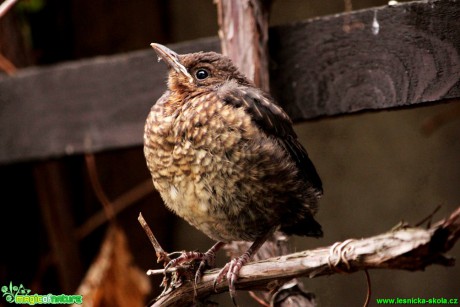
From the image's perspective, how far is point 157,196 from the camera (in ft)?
13.5

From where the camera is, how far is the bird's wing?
2.31 m

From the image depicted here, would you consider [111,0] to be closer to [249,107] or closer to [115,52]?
[115,52]

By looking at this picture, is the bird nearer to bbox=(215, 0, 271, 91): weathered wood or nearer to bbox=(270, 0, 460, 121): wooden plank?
bbox=(215, 0, 271, 91): weathered wood

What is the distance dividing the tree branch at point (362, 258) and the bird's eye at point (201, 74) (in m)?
0.79

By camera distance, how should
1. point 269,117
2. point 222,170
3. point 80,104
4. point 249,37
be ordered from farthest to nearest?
point 80,104 → point 249,37 → point 269,117 → point 222,170

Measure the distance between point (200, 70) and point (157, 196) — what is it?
1744 mm

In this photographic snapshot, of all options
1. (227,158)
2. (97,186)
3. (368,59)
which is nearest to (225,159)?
(227,158)

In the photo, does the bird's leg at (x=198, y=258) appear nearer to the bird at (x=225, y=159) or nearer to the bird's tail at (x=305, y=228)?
the bird at (x=225, y=159)

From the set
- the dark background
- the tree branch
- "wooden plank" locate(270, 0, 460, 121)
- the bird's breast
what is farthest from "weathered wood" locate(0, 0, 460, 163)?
the tree branch

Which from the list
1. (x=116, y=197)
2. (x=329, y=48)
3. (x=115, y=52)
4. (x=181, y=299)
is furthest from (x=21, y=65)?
(x=181, y=299)

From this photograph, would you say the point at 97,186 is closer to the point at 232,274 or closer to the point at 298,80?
the point at 298,80

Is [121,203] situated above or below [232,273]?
below

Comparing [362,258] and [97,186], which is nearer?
[362,258]

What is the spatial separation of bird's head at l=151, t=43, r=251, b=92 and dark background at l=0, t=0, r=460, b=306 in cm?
103
